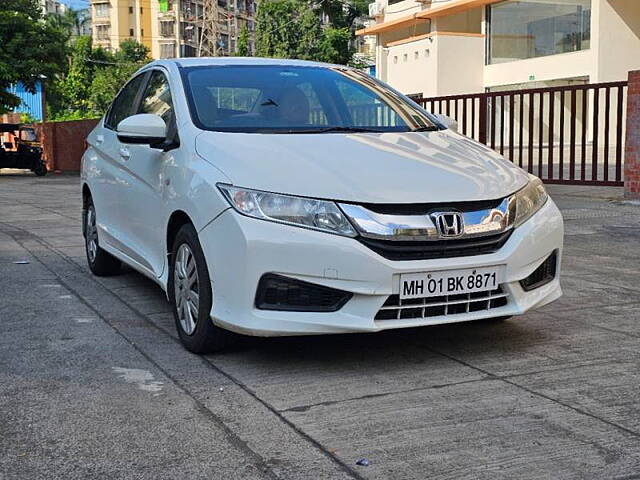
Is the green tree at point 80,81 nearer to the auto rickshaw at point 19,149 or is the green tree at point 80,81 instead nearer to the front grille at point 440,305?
the auto rickshaw at point 19,149

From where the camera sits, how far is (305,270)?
432 cm

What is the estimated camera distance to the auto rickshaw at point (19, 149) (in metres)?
30.5

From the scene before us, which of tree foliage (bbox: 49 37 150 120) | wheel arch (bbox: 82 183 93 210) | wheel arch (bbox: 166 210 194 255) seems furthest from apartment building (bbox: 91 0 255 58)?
wheel arch (bbox: 166 210 194 255)

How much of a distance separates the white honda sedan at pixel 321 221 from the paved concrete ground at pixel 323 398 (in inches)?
11.8

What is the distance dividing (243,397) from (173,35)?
361 ft

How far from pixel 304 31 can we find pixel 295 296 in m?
56.1

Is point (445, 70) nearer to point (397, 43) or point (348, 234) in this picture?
point (397, 43)

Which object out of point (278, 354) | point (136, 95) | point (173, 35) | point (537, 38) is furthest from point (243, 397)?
point (173, 35)

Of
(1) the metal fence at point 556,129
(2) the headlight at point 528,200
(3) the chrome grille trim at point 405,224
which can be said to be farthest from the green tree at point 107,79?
(3) the chrome grille trim at point 405,224

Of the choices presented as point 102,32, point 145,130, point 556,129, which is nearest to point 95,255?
point 145,130

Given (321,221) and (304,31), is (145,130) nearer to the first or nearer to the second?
(321,221)

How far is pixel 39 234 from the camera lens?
10938 mm

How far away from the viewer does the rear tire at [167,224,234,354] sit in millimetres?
4723

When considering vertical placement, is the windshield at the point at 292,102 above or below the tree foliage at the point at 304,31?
below
